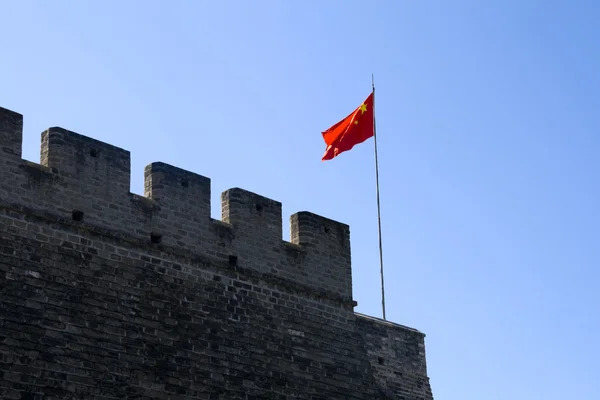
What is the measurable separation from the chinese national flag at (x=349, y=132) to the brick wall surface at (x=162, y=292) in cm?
263

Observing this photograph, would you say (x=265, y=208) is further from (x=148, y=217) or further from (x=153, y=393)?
(x=153, y=393)

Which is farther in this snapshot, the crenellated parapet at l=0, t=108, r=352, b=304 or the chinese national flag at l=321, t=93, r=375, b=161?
the chinese national flag at l=321, t=93, r=375, b=161

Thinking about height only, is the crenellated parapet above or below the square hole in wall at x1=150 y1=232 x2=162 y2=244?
above

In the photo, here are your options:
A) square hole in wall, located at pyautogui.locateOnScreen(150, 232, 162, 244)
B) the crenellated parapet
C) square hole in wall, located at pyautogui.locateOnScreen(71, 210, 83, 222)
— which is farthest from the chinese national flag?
square hole in wall, located at pyautogui.locateOnScreen(71, 210, 83, 222)

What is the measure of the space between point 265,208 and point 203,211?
1.32 m

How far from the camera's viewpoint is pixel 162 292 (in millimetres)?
16750

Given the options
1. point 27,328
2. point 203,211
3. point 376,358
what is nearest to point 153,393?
point 27,328

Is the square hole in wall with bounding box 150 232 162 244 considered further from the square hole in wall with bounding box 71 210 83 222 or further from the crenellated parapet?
the square hole in wall with bounding box 71 210 83 222

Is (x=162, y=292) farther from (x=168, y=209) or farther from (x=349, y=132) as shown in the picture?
(x=349, y=132)

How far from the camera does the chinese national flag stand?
22328 mm

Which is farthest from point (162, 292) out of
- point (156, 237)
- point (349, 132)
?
point (349, 132)

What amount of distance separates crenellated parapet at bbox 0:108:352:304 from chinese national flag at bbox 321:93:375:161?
2.54m

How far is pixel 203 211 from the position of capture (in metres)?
17.9

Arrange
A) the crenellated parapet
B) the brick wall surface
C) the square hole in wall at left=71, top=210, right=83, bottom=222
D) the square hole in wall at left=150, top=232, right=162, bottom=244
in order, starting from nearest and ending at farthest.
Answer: the brick wall surface → the crenellated parapet → the square hole in wall at left=71, top=210, right=83, bottom=222 → the square hole in wall at left=150, top=232, right=162, bottom=244
